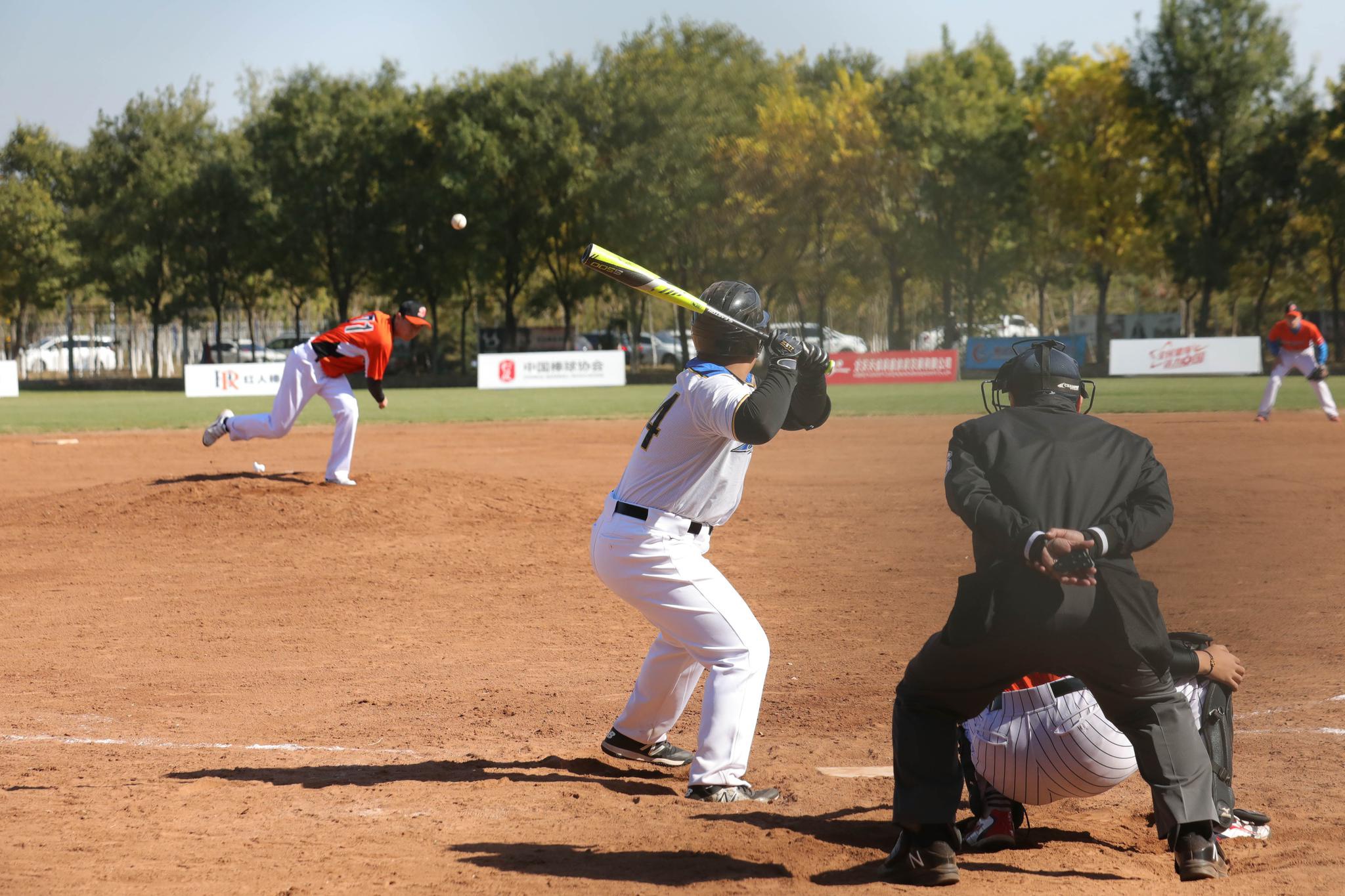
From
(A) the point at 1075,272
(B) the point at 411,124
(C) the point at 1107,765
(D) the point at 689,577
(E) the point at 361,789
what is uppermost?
(B) the point at 411,124

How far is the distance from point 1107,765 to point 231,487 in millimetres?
10416

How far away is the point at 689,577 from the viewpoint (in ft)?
16.3

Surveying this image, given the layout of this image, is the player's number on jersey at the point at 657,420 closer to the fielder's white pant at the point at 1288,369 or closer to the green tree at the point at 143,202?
the fielder's white pant at the point at 1288,369

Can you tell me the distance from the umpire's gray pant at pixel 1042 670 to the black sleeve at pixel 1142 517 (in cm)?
20

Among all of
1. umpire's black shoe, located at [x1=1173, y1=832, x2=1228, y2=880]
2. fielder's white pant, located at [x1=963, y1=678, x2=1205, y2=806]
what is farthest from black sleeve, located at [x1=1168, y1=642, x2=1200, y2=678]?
umpire's black shoe, located at [x1=1173, y1=832, x2=1228, y2=880]

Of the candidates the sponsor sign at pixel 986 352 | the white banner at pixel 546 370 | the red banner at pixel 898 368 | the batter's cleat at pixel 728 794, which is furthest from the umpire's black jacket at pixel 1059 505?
the sponsor sign at pixel 986 352

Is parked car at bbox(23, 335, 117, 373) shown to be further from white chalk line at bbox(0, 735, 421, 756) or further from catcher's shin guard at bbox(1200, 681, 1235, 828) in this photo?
catcher's shin guard at bbox(1200, 681, 1235, 828)

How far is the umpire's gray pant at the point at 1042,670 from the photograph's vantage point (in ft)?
12.6

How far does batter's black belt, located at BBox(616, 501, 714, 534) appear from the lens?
503 cm

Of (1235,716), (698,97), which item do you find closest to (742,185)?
(698,97)

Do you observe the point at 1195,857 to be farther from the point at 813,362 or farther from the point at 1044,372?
the point at 813,362

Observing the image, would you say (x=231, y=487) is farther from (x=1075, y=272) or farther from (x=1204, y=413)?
(x=1075, y=272)

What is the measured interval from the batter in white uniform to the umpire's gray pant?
0.97m

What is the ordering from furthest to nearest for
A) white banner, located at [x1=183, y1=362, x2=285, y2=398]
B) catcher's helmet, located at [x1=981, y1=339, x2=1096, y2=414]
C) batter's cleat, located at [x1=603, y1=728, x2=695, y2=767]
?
white banner, located at [x1=183, y1=362, x2=285, y2=398] < batter's cleat, located at [x1=603, y1=728, x2=695, y2=767] < catcher's helmet, located at [x1=981, y1=339, x2=1096, y2=414]
